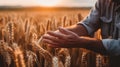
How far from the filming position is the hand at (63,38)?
1.44 meters

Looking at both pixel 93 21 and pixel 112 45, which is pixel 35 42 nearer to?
pixel 93 21

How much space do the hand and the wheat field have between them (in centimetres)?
32

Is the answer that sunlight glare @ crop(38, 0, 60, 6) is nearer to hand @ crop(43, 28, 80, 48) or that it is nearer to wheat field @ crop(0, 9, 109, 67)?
wheat field @ crop(0, 9, 109, 67)

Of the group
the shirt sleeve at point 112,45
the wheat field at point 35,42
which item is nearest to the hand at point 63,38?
the shirt sleeve at point 112,45

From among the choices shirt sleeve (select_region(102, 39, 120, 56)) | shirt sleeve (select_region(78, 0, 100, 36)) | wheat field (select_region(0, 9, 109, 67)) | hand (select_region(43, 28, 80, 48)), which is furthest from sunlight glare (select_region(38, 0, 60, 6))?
shirt sleeve (select_region(102, 39, 120, 56))

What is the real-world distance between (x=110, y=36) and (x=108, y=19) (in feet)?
0.30

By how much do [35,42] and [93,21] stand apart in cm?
38

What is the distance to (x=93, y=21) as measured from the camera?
166cm

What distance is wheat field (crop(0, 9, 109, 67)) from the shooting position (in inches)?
70.8

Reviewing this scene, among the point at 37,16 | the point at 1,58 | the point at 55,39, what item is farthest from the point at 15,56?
the point at 55,39

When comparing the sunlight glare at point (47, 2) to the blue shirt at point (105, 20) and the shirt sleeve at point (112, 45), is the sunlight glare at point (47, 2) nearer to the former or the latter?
the blue shirt at point (105, 20)

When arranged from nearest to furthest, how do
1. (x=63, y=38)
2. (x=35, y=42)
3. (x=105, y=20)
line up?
(x=63, y=38) → (x=105, y=20) → (x=35, y=42)

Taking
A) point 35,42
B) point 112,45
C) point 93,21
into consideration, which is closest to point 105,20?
point 93,21

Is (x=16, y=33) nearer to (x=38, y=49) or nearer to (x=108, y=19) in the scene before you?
(x=38, y=49)
